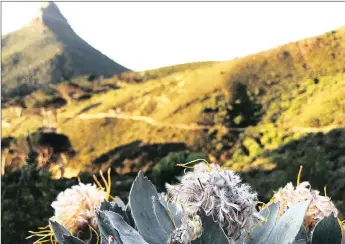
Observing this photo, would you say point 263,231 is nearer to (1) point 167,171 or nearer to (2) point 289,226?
(2) point 289,226

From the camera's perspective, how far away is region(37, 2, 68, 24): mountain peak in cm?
1059

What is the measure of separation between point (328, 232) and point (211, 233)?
0.77 ft

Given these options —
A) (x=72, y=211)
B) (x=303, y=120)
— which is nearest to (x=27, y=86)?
(x=303, y=120)

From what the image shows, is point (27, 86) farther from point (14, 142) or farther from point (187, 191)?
point (187, 191)

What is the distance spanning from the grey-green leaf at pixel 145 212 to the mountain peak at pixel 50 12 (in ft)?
32.7

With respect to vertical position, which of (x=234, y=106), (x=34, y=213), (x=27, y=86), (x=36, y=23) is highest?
(x=36, y=23)

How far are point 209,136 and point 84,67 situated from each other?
3154 millimetres

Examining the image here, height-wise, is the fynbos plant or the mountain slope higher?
the mountain slope

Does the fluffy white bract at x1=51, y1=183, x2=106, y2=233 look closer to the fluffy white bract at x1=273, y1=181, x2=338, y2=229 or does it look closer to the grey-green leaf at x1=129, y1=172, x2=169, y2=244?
the grey-green leaf at x1=129, y1=172, x2=169, y2=244

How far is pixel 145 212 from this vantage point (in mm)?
875

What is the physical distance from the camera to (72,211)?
1127 mm

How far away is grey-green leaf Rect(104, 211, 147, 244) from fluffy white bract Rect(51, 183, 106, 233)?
0.96 feet

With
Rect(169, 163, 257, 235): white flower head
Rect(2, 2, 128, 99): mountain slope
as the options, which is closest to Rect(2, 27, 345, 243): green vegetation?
Rect(2, 2, 128, 99): mountain slope

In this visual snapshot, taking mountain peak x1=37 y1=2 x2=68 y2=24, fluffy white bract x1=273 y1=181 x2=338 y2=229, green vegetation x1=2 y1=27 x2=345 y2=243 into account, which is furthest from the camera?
mountain peak x1=37 y1=2 x2=68 y2=24
